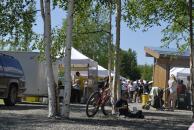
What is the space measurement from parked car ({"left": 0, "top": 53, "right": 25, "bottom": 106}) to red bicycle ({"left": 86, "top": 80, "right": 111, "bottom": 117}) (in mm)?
5236

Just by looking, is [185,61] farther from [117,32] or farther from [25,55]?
[117,32]

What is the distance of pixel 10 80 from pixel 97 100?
5849 millimetres

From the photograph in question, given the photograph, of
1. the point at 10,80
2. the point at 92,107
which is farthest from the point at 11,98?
the point at 92,107

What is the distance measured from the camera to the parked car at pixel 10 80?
22.6m

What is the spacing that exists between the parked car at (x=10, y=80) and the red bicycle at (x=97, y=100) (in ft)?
17.2

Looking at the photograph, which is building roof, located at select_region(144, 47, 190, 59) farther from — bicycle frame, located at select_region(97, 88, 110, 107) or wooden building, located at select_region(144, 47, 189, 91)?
bicycle frame, located at select_region(97, 88, 110, 107)

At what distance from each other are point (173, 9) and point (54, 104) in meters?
7.31

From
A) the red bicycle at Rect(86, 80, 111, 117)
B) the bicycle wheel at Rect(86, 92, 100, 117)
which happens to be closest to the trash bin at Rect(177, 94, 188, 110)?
the red bicycle at Rect(86, 80, 111, 117)

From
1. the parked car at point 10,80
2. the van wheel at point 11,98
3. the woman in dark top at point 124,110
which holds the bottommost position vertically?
the woman in dark top at point 124,110

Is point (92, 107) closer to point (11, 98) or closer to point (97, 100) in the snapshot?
point (97, 100)

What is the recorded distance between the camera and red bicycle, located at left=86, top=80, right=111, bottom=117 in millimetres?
17981

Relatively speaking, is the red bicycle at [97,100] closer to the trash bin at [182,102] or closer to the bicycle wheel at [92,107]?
the bicycle wheel at [92,107]

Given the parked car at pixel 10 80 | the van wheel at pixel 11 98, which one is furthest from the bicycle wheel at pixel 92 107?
the van wheel at pixel 11 98

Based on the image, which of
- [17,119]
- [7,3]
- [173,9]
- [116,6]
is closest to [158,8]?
[173,9]
